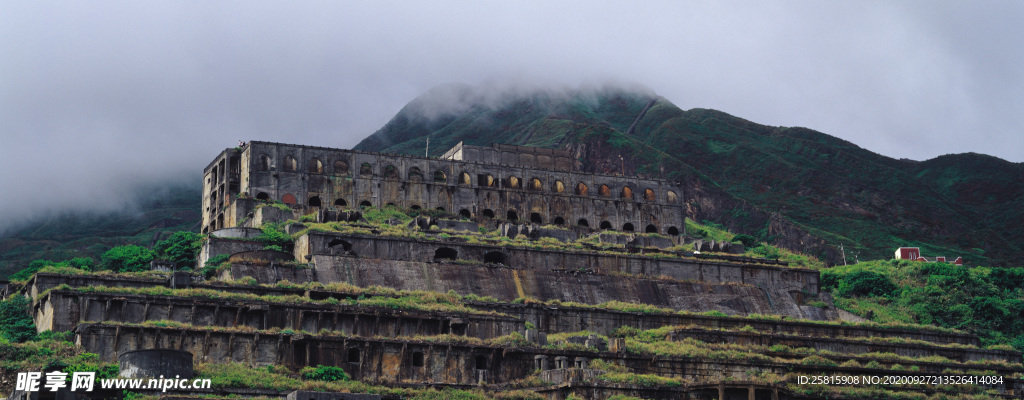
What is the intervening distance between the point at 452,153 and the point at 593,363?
46.4 meters

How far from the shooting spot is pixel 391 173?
297 feet

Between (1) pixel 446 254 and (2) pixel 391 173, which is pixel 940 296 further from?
(2) pixel 391 173

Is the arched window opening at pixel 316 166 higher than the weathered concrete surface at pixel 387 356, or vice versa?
the arched window opening at pixel 316 166

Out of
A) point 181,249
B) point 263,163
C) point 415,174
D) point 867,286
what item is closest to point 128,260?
point 181,249

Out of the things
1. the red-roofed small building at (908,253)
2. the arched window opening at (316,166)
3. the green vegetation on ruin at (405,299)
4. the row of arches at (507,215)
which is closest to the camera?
the green vegetation on ruin at (405,299)

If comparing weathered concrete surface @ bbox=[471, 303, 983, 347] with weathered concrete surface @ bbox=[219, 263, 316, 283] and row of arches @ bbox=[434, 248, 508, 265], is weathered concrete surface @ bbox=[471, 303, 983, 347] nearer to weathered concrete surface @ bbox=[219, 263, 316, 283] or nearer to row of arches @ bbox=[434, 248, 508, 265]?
row of arches @ bbox=[434, 248, 508, 265]

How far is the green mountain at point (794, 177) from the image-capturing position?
143125mm

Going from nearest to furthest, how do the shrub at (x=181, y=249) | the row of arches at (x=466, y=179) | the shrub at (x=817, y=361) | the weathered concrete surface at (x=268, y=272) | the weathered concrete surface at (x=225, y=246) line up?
the shrub at (x=817, y=361)
the weathered concrete surface at (x=268, y=272)
the weathered concrete surface at (x=225, y=246)
the shrub at (x=181, y=249)
the row of arches at (x=466, y=179)

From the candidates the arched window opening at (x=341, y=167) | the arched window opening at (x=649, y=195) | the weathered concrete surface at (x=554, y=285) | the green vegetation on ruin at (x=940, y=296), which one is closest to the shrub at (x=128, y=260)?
the weathered concrete surface at (x=554, y=285)

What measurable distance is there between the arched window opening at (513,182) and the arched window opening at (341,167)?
12.2 meters

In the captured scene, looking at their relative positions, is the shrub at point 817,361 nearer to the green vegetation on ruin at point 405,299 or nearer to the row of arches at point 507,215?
the green vegetation on ruin at point 405,299

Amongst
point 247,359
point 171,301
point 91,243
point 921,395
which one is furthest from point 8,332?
point 91,243

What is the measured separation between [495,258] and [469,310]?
573 inches

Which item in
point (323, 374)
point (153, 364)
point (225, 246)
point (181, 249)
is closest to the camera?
point (153, 364)
